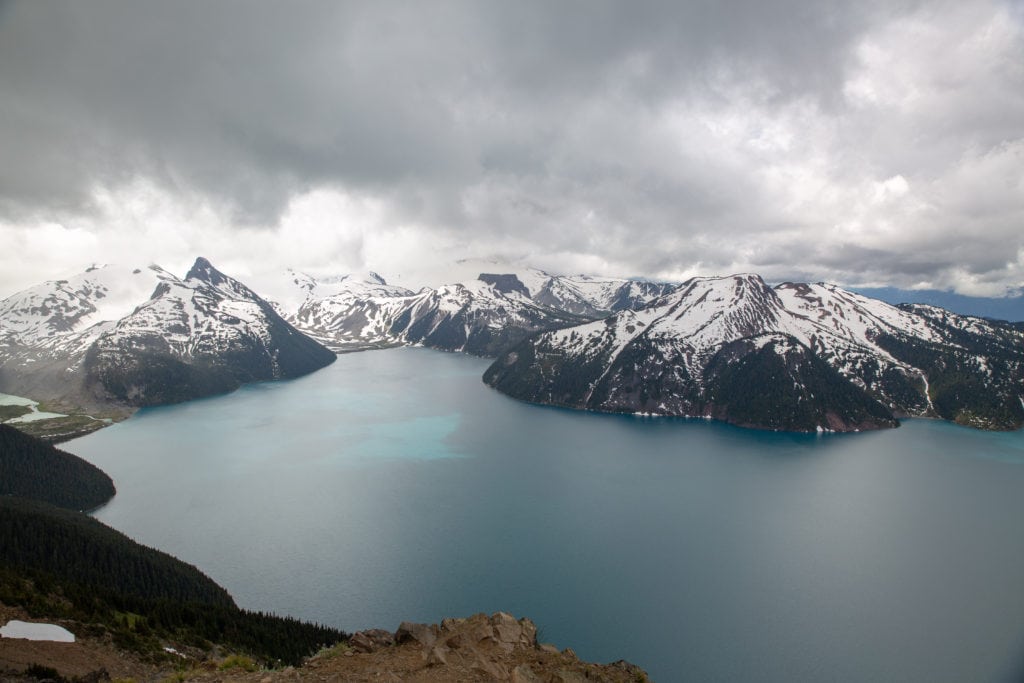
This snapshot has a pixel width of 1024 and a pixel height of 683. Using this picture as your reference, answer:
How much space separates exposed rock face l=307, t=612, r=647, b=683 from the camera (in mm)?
22328

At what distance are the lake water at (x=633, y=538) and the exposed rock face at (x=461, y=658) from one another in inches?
1305

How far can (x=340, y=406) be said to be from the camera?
7741 inches

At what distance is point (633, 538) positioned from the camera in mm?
82125

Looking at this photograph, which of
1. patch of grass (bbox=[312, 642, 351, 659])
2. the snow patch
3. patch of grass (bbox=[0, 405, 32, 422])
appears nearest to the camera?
patch of grass (bbox=[312, 642, 351, 659])

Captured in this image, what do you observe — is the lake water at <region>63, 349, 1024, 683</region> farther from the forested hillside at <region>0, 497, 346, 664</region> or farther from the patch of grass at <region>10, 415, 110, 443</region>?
the patch of grass at <region>10, 415, 110, 443</region>

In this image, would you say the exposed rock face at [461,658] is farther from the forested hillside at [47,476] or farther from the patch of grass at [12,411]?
the patch of grass at [12,411]

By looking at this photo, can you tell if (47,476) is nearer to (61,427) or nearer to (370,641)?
(61,427)

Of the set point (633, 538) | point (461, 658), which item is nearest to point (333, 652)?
point (461, 658)

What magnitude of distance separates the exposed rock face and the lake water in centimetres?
3315

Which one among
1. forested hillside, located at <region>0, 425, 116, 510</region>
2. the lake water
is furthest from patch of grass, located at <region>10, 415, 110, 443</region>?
forested hillside, located at <region>0, 425, 116, 510</region>

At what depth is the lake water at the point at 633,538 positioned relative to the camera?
190 ft

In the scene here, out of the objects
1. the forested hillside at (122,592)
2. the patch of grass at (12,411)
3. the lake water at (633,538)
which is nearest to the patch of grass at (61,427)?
the patch of grass at (12,411)

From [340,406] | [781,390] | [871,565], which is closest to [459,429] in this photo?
[340,406]

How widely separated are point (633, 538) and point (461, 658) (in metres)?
64.7
